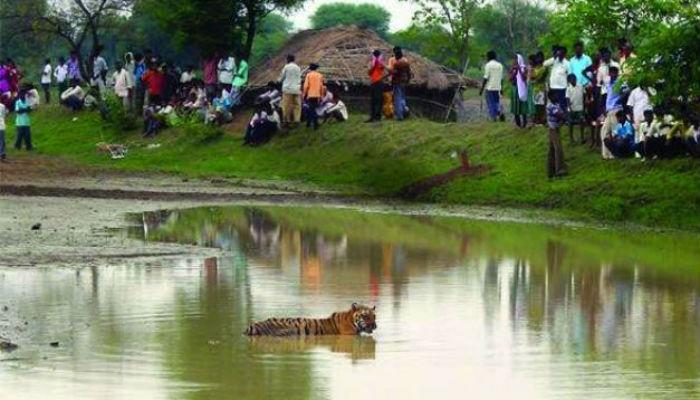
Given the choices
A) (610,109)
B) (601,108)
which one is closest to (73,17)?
(601,108)

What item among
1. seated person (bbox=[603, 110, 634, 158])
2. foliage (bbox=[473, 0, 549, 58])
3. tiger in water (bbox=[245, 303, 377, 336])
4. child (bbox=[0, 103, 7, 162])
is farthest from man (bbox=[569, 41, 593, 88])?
foliage (bbox=[473, 0, 549, 58])

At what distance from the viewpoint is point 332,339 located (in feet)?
46.8

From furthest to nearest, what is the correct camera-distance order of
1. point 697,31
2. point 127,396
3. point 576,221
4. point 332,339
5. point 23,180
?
point 23,180 < point 576,221 < point 697,31 < point 332,339 < point 127,396

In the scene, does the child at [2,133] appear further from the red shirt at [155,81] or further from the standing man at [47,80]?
the standing man at [47,80]

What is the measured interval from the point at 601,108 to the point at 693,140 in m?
2.39

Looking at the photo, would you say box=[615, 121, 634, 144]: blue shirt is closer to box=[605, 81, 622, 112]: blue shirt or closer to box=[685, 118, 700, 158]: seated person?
box=[605, 81, 622, 112]: blue shirt

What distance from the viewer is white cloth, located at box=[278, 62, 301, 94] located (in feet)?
116

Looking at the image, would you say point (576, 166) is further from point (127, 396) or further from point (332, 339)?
point (127, 396)

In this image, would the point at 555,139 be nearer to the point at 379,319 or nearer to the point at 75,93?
the point at 379,319

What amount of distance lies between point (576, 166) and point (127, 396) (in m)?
18.4

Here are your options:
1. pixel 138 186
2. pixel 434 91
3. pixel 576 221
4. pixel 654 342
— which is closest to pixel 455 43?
pixel 434 91

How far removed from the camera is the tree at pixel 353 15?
94.9m

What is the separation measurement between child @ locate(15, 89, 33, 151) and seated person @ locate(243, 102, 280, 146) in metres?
5.72

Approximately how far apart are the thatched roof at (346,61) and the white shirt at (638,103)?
11.7 meters
